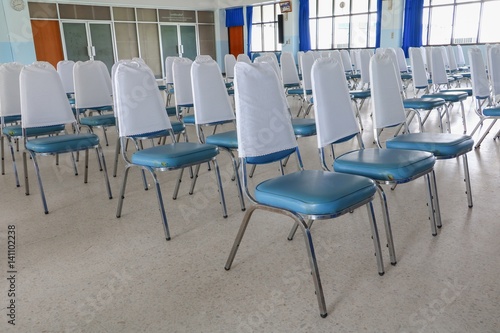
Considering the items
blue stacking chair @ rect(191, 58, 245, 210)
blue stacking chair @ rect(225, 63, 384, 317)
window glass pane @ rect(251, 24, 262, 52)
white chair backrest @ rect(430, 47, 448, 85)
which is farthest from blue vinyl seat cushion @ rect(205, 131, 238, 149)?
window glass pane @ rect(251, 24, 262, 52)

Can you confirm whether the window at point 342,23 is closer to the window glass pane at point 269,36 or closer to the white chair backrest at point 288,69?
the window glass pane at point 269,36

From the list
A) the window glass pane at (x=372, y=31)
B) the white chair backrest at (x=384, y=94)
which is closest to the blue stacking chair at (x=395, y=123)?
the white chair backrest at (x=384, y=94)

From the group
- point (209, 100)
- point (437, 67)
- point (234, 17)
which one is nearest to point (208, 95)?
point (209, 100)

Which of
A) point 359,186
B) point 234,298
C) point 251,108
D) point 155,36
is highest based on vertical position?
point 155,36

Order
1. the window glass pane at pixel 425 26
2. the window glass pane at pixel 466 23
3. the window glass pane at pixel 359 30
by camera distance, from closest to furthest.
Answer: the window glass pane at pixel 466 23 → the window glass pane at pixel 425 26 → the window glass pane at pixel 359 30

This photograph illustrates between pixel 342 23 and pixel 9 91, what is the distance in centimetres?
1167

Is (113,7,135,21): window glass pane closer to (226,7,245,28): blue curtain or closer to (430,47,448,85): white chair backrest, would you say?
(226,7,245,28): blue curtain

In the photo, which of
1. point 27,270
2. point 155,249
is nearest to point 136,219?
point 155,249

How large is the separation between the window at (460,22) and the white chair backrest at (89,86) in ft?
32.7

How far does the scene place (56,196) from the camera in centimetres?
324

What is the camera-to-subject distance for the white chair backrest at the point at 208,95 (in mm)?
2994

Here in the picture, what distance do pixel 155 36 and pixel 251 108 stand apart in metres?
13.9

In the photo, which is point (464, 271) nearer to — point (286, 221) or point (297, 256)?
point (297, 256)

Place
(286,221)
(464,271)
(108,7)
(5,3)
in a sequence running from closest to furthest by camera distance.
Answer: (464,271) → (286,221) → (5,3) → (108,7)
